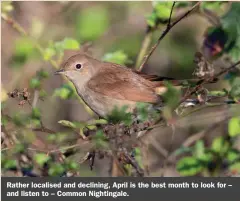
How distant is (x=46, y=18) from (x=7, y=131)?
3.53 meters

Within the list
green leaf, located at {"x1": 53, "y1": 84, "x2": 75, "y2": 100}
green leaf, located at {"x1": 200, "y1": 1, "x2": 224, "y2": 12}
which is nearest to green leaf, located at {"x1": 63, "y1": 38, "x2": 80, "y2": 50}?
green leaf, located at {"x1": 53, "y1": 84, "x2": 75, "y2": 100}

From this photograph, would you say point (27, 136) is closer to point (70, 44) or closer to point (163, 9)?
point (70, 44)

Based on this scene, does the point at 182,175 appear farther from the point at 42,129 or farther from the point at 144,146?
the point at 42,129

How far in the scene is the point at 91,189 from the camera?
4.09 m

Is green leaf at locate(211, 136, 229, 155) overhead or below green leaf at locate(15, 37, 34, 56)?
below

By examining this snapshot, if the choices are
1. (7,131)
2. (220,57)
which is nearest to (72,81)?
(220,57)

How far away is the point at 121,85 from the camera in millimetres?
5355

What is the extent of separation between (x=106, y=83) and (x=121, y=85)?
183mm

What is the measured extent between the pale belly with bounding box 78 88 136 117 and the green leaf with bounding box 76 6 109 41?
105cm

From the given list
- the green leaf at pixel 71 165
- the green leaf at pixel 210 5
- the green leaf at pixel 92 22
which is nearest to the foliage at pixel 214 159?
the green leaf at pixel 71 165

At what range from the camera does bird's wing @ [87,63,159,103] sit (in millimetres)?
5223

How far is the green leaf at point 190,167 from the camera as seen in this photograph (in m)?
4.30

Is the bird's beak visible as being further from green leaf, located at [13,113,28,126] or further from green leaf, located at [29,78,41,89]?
green leaf, located at [13,113,28,126]

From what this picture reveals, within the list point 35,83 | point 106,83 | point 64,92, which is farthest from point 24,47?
point 35,83
